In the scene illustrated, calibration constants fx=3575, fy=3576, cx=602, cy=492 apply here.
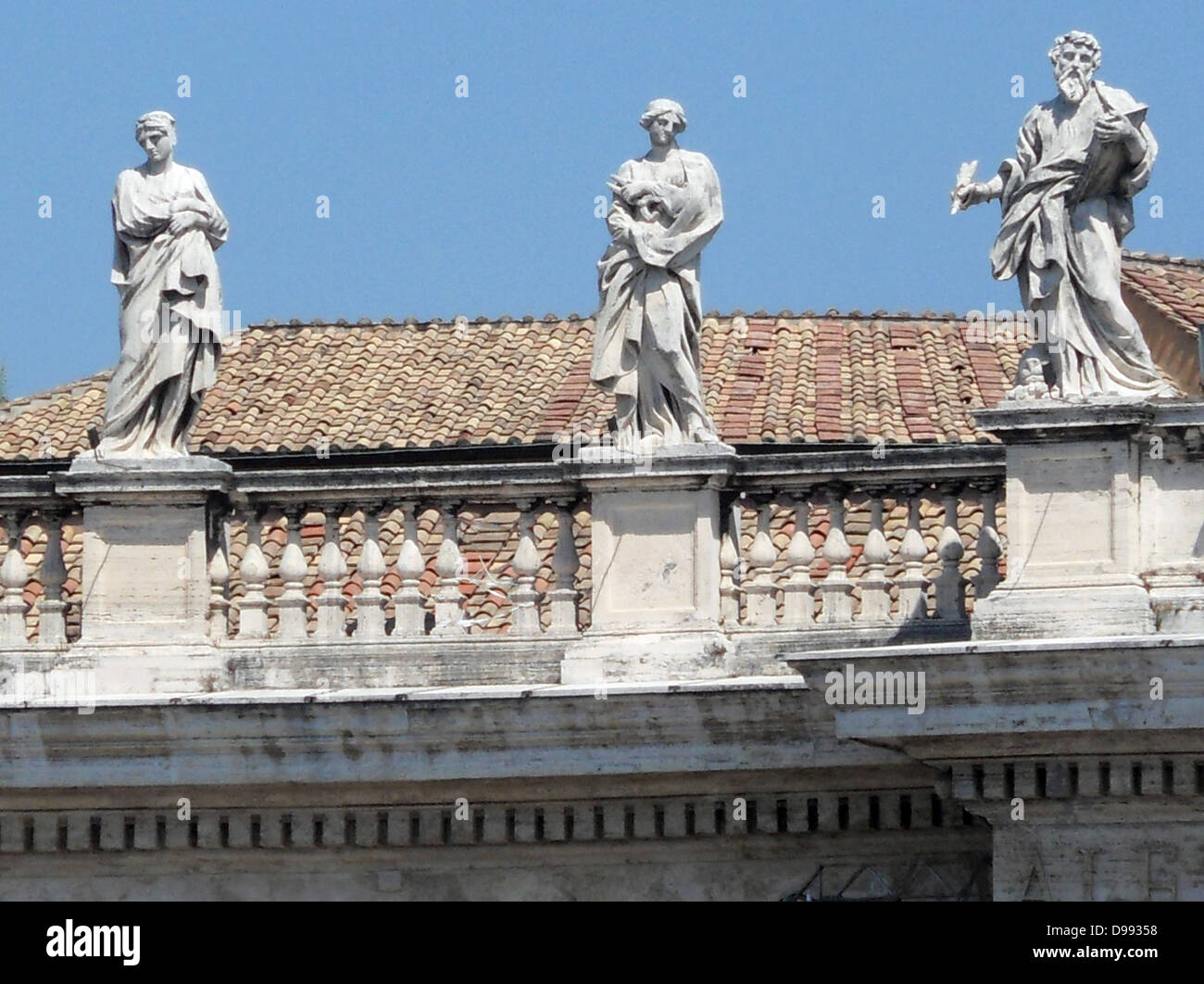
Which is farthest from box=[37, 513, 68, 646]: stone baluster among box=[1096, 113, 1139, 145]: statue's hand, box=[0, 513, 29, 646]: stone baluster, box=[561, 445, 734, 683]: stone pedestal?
box=[1096, 113, 1139, 145]: statue's hand

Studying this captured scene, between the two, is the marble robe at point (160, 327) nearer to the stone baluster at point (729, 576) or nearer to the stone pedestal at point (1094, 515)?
the stone baluster at point (729, 576)

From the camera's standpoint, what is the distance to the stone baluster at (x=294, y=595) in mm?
18859

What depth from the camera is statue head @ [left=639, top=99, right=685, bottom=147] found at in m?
18.5

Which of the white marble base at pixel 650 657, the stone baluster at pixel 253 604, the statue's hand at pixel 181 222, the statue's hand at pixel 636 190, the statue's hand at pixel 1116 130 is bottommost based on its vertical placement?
the white marble base at pixel 650 657

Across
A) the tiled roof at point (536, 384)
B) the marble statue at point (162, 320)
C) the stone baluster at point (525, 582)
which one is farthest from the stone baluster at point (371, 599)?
the tiled roof at point (536, 384)

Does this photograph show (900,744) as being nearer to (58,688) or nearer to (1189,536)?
(1189,536)

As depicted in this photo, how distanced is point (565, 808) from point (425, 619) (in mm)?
1336

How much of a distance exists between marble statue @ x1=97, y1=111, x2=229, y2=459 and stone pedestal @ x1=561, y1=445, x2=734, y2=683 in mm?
2231

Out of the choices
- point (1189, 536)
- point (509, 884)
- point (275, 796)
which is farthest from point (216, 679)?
point (1189, 536)

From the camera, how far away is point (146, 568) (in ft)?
61.9

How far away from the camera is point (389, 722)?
720 inches

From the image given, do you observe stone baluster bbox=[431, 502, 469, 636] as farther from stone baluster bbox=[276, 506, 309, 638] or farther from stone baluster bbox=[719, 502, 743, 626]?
stone baluster bbox=[719, 502, 743, 626]

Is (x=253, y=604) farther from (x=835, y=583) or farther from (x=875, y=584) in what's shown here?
(x=875, y=584)

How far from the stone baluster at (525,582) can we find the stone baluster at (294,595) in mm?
1117
